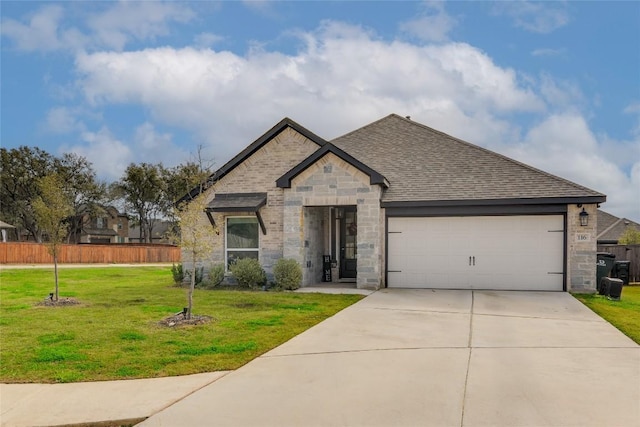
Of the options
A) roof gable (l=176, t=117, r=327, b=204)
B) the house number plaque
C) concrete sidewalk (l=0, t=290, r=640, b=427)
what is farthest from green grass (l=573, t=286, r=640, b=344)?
roof gable (l=176, t=117, r=327, b=204)

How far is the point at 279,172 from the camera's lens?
52.6 feet

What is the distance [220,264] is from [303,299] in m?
4.48

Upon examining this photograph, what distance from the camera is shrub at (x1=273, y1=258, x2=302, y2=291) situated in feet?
48.5

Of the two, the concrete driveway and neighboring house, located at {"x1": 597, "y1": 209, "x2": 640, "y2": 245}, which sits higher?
neighboring house, located at {"x1": 597, "y1": 209, "x2": 640, "y2": 245}

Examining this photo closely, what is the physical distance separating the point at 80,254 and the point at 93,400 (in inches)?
1328

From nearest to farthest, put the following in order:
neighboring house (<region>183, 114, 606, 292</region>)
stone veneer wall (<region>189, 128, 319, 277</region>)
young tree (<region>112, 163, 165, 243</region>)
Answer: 1. neighboring house (<region>183, 114, 606, 292</region>)
2. stone veneer wall (<region>189, 128, 319, 277</region>)
3. young tree (<region>112, 163, 165, 243</region>)

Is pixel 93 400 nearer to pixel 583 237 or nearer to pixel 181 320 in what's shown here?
pixel 181 320

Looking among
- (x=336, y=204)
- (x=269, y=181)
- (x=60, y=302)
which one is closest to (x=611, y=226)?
(x=336, y=204)

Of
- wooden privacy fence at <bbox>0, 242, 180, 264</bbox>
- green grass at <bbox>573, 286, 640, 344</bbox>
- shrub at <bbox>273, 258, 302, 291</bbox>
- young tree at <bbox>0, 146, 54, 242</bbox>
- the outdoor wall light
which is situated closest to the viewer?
green grass at <bbox>573, 286, 640, 344</bbox>

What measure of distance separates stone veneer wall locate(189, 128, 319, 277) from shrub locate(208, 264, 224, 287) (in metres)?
0.39

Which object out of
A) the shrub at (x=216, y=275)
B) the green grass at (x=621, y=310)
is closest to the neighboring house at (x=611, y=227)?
the green grass at (x=621, y=310)

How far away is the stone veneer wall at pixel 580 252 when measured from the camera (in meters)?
14.0

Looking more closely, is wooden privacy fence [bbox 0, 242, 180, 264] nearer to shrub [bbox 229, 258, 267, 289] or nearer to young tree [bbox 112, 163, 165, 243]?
young tree [bbox 112, 163, 165, 243]

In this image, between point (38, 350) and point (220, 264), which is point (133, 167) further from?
point (38, 350)
